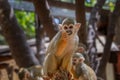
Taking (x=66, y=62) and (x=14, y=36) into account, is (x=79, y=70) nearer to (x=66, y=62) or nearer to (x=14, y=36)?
(x=66, y=62)

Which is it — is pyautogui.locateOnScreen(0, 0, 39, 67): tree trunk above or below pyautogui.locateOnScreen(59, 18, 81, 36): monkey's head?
below

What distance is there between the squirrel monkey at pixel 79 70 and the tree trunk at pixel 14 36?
121 centimetres

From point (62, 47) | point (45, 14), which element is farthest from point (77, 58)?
point (45, 14)

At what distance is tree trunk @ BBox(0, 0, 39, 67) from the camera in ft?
8.99

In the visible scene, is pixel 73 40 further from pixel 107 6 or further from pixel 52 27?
pixel 107 6

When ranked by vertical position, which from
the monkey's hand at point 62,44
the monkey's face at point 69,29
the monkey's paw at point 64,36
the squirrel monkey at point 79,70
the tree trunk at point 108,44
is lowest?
the tree trunk at point 108,44

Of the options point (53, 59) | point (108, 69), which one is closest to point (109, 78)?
point (108, 69)

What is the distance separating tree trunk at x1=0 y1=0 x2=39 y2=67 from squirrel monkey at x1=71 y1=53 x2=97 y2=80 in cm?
121

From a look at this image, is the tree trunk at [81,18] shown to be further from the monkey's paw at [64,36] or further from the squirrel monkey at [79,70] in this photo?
the monkey's paw at [64,36]

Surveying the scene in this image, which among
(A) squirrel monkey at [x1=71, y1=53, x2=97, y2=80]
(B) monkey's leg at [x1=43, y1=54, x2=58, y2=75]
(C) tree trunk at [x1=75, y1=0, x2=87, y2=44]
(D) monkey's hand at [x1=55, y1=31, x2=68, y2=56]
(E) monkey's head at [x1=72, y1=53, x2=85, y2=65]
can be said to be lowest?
(C) tree trunk at [x1=75, y1=0, x2=87, y2=44]

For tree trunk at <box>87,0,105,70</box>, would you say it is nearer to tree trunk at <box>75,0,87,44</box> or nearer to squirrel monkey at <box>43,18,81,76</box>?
tree trunk at <box>75,0,87,44</box>

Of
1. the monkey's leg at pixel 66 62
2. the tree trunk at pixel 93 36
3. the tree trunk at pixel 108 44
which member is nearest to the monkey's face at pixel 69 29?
the monkey's leg at pixel 66 62

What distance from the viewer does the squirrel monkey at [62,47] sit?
132 cm

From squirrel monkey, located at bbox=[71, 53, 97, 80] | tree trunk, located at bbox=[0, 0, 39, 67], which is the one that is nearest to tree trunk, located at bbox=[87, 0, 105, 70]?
tree trunk, located at bbox=[0, 0, 39, 67]
